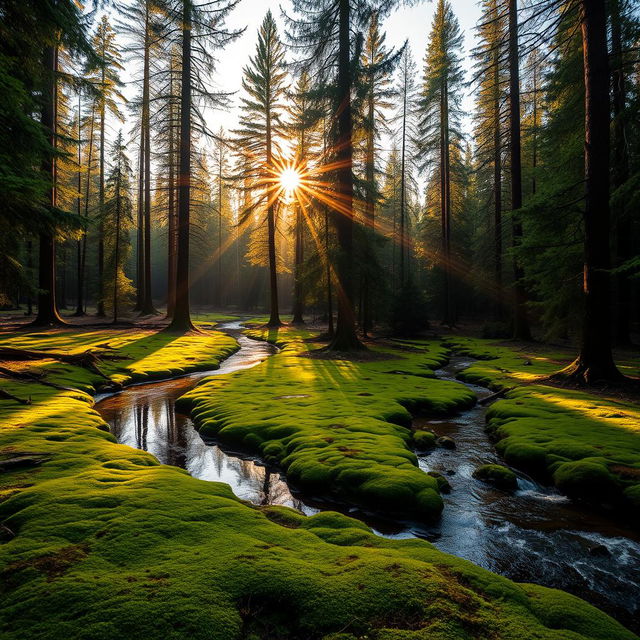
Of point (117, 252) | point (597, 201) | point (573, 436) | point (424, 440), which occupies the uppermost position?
point (117, 252)

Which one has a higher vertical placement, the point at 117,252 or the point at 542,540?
the point at 117,252

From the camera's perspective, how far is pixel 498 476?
580 centimetres

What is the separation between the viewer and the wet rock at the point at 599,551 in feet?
13.5

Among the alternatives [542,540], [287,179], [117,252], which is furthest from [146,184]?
[542,540]

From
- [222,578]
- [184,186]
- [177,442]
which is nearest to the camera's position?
[222,578]

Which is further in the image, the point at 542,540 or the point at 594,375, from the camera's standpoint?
the point at 594,375

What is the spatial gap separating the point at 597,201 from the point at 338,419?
876cm

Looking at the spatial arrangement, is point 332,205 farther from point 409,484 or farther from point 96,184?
point 96,184

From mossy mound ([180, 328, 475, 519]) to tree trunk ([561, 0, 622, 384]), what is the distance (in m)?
3.51

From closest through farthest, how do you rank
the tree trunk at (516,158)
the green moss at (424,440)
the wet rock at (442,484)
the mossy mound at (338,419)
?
the mossy mound at (338,419)
the wet rock at (442,484)
the green moss at (424,440)
the tree trunk at (516,158)

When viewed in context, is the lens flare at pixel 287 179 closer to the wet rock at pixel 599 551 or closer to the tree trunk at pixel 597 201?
the tree trunk at pixel 597 201

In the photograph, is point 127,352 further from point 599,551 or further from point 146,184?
point 146,184

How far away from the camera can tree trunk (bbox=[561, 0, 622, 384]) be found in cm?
941

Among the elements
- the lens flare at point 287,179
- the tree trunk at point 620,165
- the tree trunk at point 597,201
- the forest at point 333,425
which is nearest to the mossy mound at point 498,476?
the forest at point 333,425
